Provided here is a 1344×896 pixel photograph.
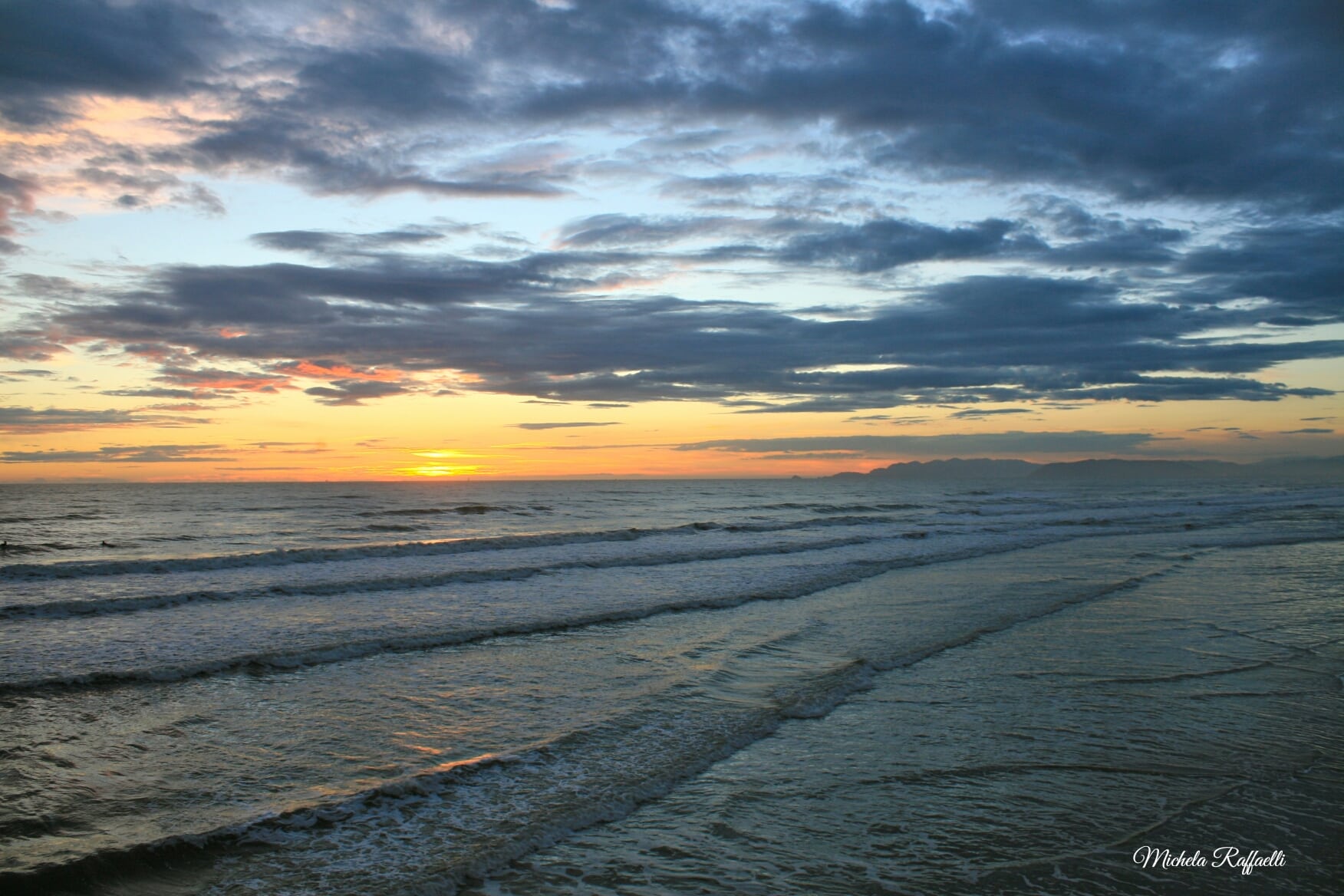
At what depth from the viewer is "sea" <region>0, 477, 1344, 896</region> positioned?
17.3 ft

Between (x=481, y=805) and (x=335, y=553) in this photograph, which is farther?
(x=335, y=553)

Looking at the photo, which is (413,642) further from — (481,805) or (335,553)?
(335,553)

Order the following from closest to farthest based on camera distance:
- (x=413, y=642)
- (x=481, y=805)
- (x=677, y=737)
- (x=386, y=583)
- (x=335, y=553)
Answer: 1. (x=481, y=805)
2. (x=677, y=737)
3. (x=413, y=642)
4. (x=386, y=583)
5. (x=335, y=553)

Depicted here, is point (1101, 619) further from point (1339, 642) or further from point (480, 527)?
point (480, 527)

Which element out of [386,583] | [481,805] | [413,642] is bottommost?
[386,583]

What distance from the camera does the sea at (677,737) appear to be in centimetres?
526

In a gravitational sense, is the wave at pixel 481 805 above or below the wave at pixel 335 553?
above

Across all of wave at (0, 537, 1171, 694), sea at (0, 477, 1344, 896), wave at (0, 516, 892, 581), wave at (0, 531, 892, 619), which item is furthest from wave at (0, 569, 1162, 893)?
wave at (0, 516, 892, 581)

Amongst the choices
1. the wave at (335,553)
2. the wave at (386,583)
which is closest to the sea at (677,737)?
the wave at (386,583)

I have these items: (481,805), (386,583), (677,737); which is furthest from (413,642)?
(386,583)

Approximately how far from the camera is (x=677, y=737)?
310 inches

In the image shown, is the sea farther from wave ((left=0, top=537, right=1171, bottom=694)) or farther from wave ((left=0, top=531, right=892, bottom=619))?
wave ((left=0, top=531, right=892, bottom=619))

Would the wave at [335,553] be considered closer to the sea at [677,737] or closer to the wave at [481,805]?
the sea at [677,737]

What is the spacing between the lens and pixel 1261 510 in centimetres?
4975
